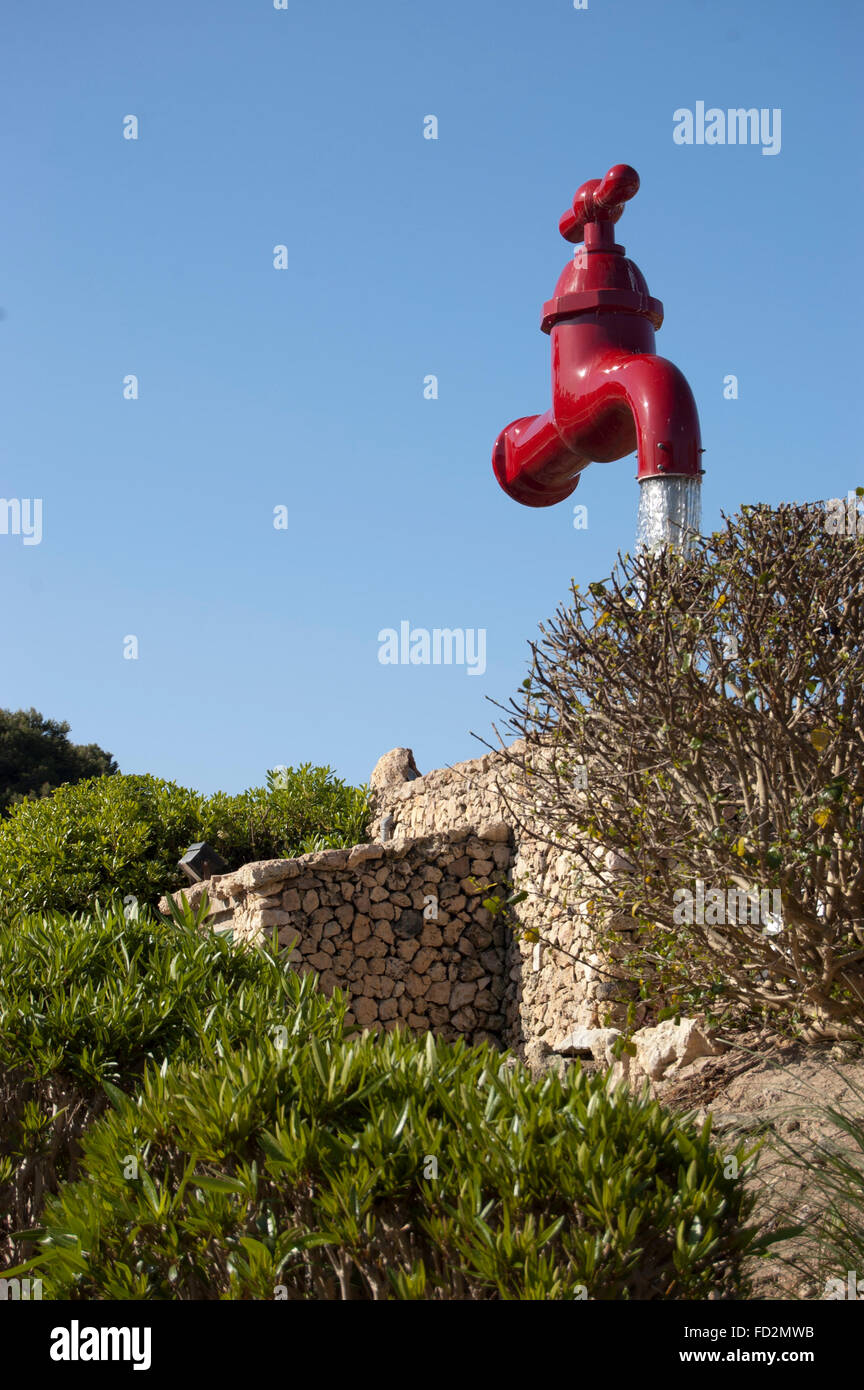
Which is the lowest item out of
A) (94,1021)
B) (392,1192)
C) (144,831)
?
(392,1192)

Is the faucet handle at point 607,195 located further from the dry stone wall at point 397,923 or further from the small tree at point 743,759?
the dry stone wall at point 397,923

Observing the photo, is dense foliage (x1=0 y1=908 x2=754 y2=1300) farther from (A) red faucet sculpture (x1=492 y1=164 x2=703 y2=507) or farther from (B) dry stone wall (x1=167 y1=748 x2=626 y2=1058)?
(A) red faucet sculpture (x1=492 y1=164 x2=703 y2=507)

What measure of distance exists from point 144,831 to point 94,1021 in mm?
9002

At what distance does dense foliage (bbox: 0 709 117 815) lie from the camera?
91.5 ft

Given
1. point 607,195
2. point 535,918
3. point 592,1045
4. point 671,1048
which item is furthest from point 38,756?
point 671,1048

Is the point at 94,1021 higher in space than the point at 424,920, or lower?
lower

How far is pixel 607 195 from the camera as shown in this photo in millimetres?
9734

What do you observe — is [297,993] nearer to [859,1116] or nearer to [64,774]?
[859,1116]

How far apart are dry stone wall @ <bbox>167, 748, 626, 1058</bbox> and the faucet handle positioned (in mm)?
4828

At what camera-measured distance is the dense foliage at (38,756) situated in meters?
27.9

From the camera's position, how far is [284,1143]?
320cm

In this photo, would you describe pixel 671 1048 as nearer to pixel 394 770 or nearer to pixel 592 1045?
pixel 592 1045

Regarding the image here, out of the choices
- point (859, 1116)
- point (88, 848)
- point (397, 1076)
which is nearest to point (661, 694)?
point (859, 1116)
